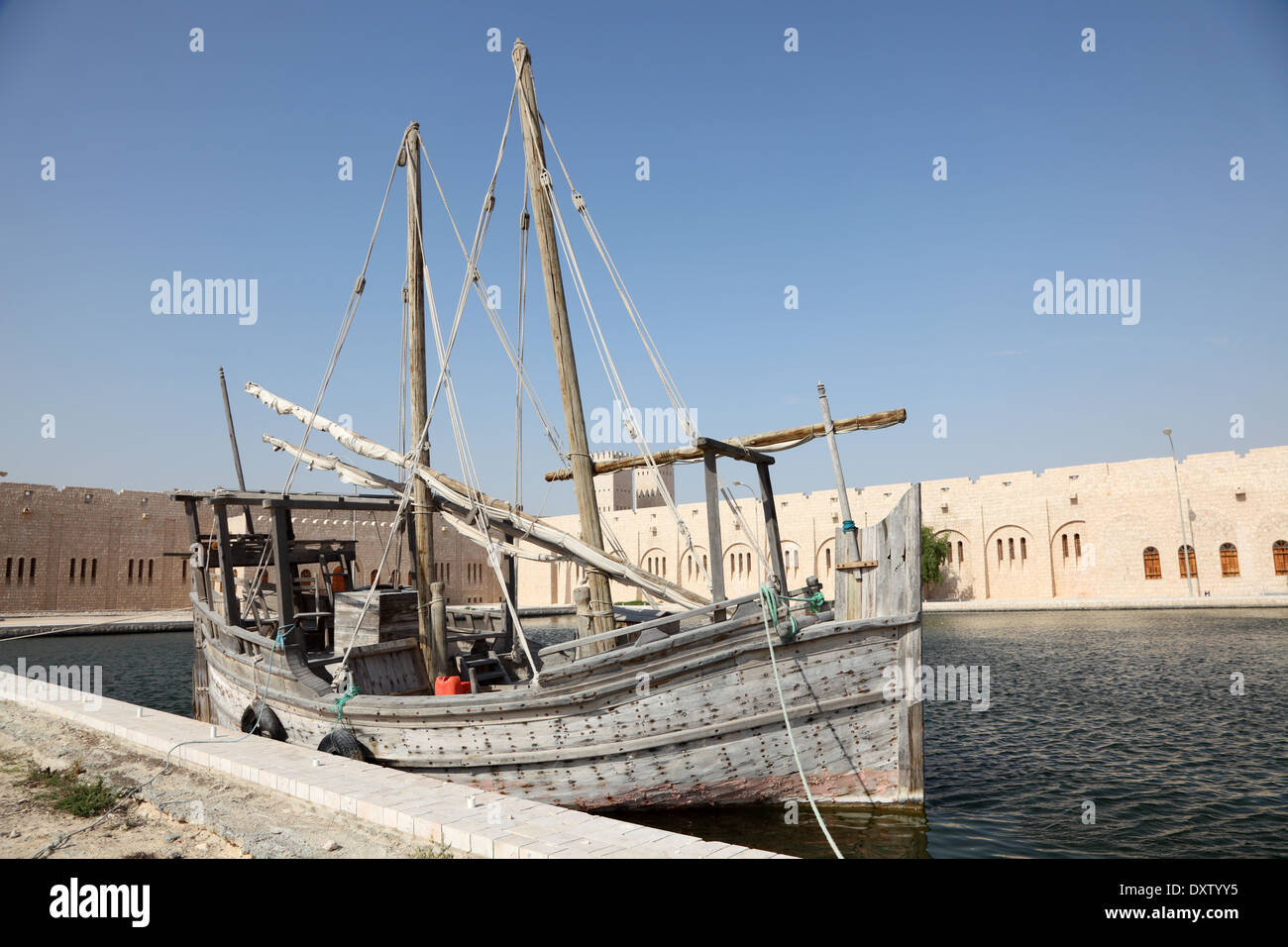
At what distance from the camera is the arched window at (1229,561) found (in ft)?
115

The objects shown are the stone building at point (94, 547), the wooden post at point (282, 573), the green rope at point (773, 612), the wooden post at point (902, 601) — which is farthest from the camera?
the stone building at point (94, 547)

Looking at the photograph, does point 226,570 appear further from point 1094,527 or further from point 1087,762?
point 1094,527

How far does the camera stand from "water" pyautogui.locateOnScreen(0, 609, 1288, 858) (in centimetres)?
705

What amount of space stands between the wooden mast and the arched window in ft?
127

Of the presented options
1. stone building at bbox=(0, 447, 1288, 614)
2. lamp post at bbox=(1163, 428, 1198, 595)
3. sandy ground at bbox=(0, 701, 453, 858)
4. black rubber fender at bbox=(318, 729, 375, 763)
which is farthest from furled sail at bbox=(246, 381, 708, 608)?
lamp post at bbox=(1163, 428, 1198, 595)

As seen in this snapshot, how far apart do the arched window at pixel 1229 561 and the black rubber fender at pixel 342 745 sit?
40.5 meters

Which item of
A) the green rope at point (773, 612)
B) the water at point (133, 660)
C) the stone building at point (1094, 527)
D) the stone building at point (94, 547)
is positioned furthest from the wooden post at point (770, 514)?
the stone building at point (94, 547)

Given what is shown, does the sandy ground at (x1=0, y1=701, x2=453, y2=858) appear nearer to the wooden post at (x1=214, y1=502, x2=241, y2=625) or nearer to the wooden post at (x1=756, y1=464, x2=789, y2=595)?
the wooden post at (x1=214, y1=502, x2=241, y2=625)

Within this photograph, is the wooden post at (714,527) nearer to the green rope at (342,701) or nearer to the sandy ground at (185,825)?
the sandy ground at (185,825)

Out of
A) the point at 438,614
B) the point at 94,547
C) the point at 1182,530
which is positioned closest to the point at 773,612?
the point at 438,614
